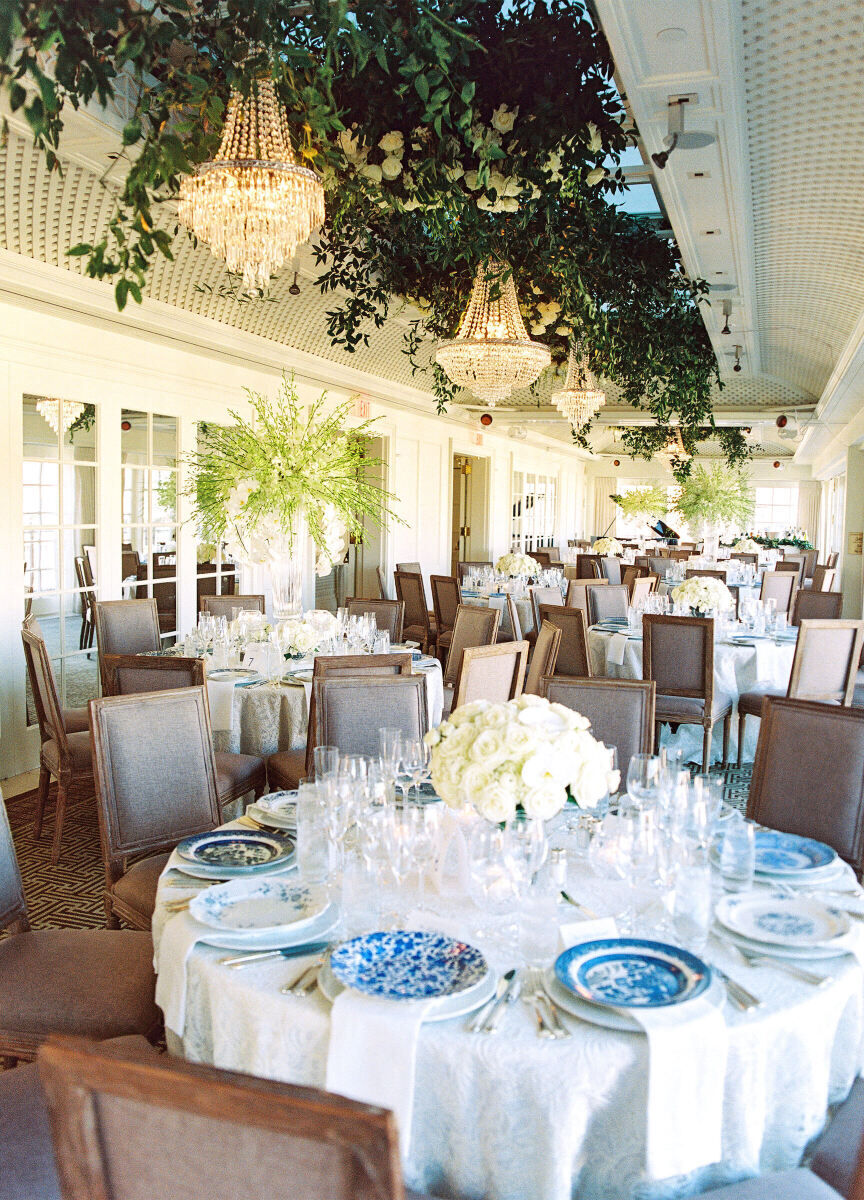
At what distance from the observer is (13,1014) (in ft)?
7.26

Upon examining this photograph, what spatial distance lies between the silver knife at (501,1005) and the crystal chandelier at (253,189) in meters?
2.84

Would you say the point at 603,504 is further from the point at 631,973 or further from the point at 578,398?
the point at 631,973

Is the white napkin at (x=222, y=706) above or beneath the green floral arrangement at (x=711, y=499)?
beneath

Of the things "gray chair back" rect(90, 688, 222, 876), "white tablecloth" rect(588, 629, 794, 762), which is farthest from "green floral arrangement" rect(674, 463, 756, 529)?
"gray chair back" rect(90, 688, 222, 876)

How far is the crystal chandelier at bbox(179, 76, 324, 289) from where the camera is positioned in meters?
3.44

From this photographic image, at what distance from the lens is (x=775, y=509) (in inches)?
953

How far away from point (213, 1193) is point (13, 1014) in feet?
4.38

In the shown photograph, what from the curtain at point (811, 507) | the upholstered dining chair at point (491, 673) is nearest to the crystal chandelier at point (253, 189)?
the upholstered dining chair at point (491, 673)

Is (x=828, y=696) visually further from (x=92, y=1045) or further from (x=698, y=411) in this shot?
(x=92, y=1045)

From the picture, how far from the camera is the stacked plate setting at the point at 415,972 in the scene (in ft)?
5.49

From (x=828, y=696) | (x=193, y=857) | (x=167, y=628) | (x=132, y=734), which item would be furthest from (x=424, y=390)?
(x=193, y=857)

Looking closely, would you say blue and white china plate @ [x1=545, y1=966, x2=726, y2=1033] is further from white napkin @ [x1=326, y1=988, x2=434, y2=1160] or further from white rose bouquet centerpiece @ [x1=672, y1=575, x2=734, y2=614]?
white rose bouquet centerpiece @ [x1=672, y1=575, x2=734, y2=614]

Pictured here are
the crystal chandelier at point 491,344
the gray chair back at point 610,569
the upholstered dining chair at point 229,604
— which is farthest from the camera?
the gray chair back at point 610,569

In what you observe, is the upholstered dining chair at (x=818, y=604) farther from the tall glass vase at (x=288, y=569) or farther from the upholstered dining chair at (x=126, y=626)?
the upholstered dining chair at (x=126, y=626)
